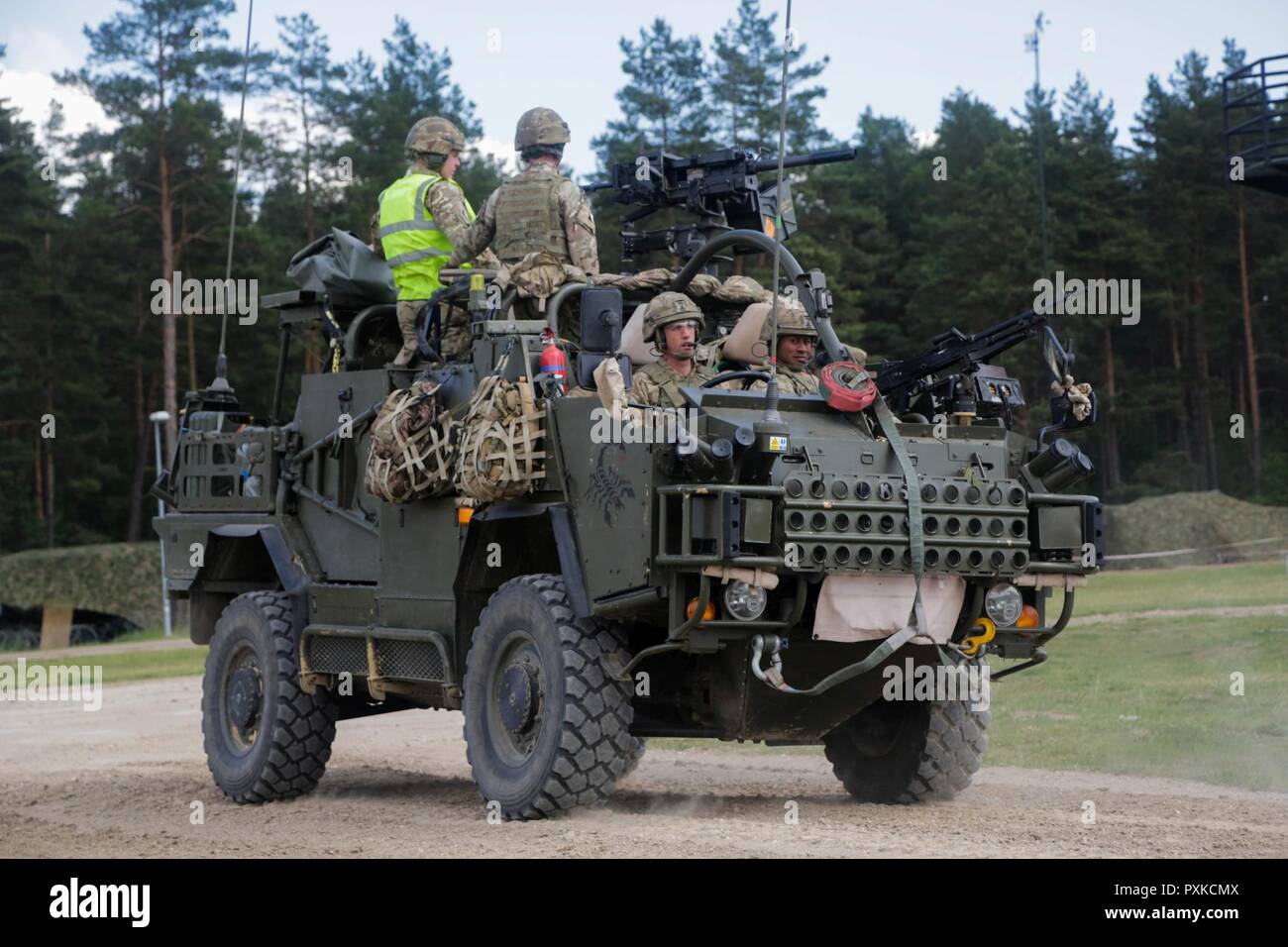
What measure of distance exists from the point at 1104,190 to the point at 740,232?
148 feet

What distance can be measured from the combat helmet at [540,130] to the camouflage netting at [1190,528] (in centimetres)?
3120

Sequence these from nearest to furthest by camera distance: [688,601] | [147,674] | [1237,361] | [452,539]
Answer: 1. [688,601]
2. [452,539]
3. [147,674]
4. [1237,361]

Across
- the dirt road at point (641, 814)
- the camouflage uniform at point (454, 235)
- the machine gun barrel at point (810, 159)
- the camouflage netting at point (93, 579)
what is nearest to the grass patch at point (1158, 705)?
the dirt road at point (641, 814)

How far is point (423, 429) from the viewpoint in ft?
36.6

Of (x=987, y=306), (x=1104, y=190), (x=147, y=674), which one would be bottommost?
(x=147, y=674)

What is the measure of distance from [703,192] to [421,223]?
1880 mm

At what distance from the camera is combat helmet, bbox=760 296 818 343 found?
10617 millimetres

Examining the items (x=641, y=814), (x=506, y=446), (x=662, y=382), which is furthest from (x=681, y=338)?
(x=641, y=814)

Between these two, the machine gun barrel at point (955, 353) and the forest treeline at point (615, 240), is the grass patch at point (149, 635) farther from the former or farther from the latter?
the machine gun barrel at point (955, 353)

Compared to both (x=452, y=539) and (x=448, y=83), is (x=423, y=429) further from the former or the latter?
(x=448, y=83)

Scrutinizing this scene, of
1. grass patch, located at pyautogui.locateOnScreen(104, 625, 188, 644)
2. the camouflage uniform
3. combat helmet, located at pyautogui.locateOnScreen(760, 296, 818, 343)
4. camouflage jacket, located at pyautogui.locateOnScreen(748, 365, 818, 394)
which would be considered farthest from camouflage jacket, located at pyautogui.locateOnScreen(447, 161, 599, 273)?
grass patch, located at pyautogui.locateOnScreen(104, 625, 188, 644)

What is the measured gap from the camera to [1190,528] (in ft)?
139
